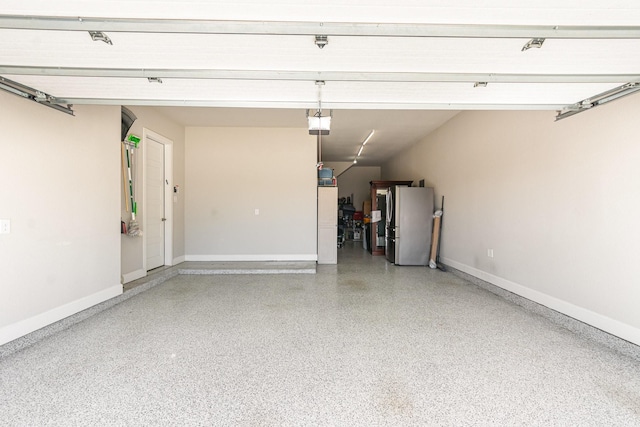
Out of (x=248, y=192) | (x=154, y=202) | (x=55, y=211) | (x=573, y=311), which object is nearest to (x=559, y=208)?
(x=573, y=311)

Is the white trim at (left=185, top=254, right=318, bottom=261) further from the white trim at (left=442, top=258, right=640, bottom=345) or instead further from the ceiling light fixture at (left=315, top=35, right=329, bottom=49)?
the ceiling light fixture at (left=315, top=35, right=329, bottom=49)

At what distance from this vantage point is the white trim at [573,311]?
105 inches

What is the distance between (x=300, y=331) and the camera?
3.06m

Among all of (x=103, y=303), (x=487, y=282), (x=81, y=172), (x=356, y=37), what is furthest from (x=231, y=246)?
(x=356, y=37)

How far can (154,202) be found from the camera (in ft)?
17.5

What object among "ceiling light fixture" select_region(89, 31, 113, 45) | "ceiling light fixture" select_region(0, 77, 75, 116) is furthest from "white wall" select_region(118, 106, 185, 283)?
"ceiling light fixture" select_region(89, 31, 113, 45)

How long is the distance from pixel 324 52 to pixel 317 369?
2.34m

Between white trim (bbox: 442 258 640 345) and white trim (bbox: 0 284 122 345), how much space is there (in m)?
5.27

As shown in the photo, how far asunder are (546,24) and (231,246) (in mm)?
6005

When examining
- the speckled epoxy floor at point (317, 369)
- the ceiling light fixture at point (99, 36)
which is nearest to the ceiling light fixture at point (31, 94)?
the ceiling light fixture at point (99, 36)

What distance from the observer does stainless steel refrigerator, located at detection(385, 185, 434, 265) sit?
261 inches

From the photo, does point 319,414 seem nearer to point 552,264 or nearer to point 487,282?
point 552,264

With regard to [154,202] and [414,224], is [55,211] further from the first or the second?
[414,224]

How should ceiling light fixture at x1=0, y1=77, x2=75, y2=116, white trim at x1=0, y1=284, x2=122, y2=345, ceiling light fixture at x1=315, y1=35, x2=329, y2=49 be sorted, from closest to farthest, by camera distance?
ceiling light fixture at x1=315, y1=35, x2=329, y2=49 < ceiling light fixture at x1=0, y1=77, x2=75, y2=116 < white trim at x1=0, y1=284, x2=122, y2=345
